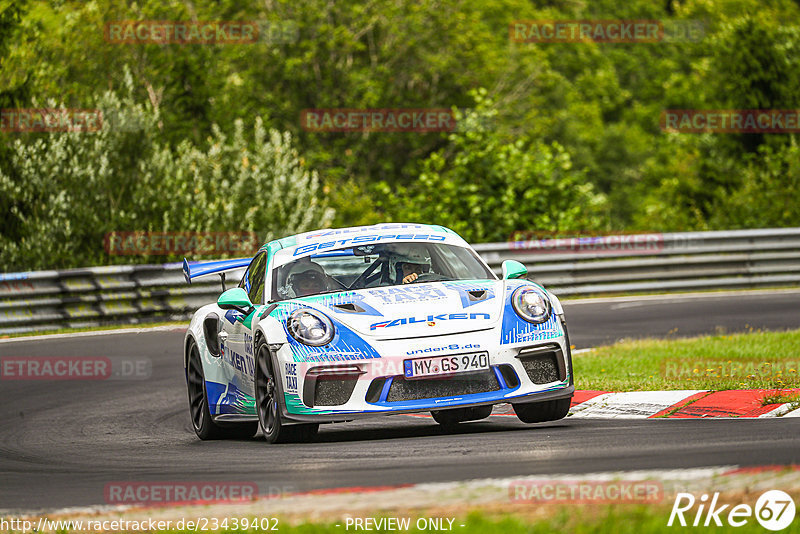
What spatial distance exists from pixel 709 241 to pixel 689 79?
166ft

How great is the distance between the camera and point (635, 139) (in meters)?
Result: 70.4

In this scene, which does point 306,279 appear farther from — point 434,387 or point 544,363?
point 544,363

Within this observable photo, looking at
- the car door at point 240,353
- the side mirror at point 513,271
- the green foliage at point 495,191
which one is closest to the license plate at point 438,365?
the side mirror at point 513,271

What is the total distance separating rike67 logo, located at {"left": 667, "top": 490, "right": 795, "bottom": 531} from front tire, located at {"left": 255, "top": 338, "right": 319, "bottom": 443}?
371 cm

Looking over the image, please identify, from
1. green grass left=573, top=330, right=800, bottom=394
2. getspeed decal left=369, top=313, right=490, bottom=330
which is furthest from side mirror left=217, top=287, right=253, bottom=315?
green grass left=573, top=330, right=800, bottom=394

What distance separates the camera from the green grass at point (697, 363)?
10555 millimetres

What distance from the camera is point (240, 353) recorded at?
9422mm

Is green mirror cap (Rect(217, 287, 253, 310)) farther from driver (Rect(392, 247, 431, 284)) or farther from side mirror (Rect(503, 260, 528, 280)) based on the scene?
side mirror (Rect(503, 260, 528, 280))

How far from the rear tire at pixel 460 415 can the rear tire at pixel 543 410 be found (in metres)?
0.38

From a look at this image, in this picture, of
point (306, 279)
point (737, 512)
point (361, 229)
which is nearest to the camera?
point (737, 512)

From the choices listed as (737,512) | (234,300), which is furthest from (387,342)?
(737,512)

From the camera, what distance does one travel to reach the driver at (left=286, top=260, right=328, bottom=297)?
922cm

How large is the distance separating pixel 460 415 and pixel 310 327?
5.97ft

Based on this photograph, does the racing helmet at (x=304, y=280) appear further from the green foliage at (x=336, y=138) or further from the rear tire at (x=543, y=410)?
the green foliage at (x=336, y=138)
